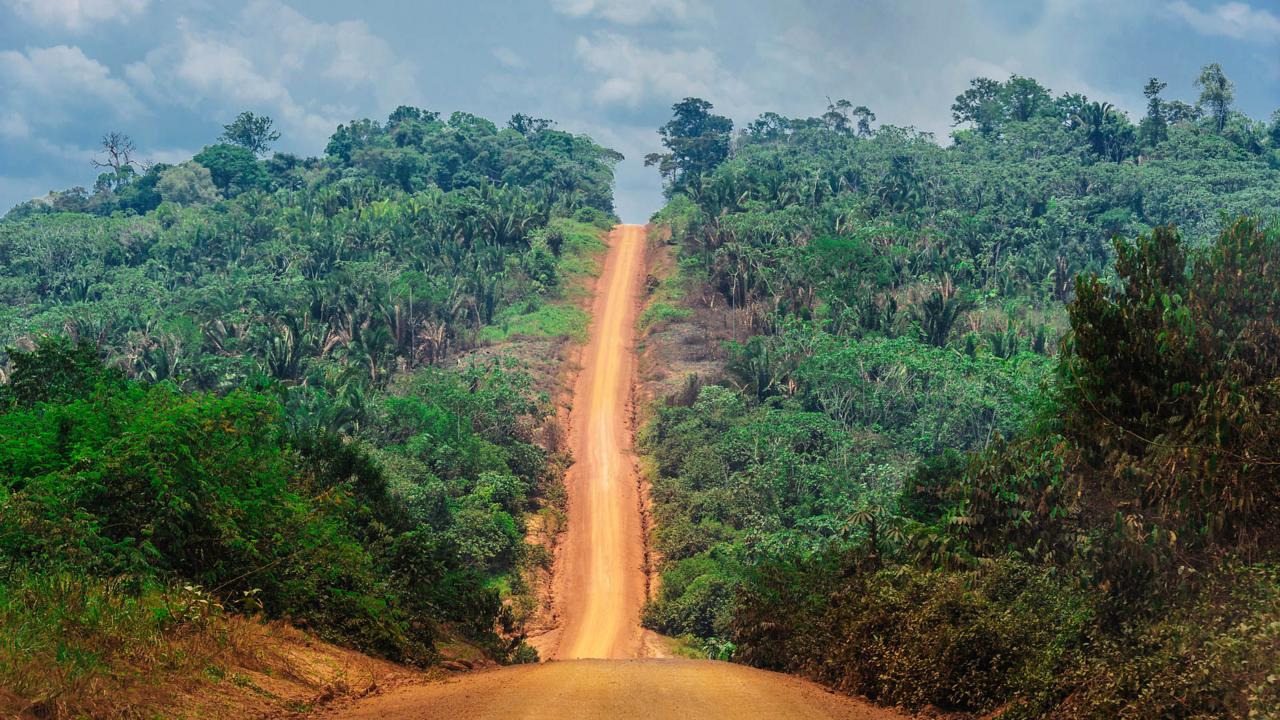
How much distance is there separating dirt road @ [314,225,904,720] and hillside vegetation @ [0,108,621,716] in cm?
195

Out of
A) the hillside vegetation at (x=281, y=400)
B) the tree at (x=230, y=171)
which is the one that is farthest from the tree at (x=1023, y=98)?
the tree at (x=230, y=171)

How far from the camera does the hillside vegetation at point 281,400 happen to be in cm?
1100

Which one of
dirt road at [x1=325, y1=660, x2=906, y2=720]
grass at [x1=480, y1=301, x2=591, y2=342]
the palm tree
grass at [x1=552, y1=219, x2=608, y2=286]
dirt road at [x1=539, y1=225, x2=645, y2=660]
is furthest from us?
grass at [x1=552, y1=219, x2=608, y2=286]

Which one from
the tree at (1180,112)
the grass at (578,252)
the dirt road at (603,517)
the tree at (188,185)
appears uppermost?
the tree at (1180,112)

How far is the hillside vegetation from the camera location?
11.0 meters

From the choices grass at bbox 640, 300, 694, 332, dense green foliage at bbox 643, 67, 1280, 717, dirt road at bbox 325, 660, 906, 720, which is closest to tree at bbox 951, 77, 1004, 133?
dense green foliage at bbox 643, 67, 1280, 717

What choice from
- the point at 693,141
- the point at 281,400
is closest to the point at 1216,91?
the point at 693,141

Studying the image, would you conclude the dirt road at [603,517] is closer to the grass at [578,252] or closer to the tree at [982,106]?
the grass at [578,252]

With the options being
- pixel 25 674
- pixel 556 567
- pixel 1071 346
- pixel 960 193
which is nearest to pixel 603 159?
pixel 960 193

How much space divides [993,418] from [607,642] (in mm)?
16305

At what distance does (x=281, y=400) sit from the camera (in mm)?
38219

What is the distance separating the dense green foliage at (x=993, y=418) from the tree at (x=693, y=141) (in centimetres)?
1343

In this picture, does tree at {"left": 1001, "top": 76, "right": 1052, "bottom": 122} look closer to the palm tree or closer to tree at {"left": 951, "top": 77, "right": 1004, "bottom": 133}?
tree at {"left": 951, "top": 77, "right": 1004, "bottom": 133}

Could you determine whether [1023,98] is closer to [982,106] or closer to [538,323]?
[982,106]
